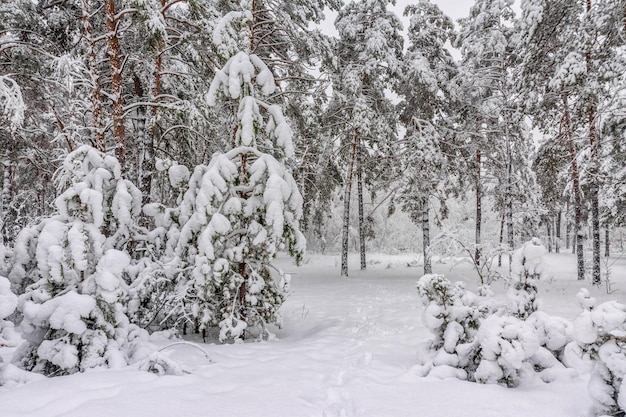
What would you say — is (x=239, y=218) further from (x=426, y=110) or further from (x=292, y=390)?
(x=426, y=110)

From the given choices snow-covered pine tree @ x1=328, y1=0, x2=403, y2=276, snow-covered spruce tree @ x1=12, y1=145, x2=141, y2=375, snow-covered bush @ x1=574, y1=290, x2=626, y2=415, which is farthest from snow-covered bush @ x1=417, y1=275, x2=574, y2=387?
snow-covered pine tree @ x1=328, y1=0, x2=403, y2=276

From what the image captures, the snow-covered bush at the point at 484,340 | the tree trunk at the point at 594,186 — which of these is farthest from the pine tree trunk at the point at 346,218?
the snow-covered bush at the point at 484,340

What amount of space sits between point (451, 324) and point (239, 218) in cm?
336

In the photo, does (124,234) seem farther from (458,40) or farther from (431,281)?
(458,40)

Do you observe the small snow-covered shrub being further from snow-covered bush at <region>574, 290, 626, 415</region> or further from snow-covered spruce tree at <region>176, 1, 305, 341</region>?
snow-covered spruce tree at <region>176, 1, 305, 341</region>

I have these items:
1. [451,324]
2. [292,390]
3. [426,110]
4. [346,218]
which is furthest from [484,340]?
[426,110]

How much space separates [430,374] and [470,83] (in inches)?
534

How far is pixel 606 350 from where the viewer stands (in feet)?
9.29

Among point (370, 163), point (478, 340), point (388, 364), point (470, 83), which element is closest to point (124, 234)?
point (388, 364)

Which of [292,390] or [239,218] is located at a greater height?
[239,218]

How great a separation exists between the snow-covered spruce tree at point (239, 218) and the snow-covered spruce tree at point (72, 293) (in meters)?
1.28

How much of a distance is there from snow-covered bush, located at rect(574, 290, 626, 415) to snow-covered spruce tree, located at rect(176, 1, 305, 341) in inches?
147

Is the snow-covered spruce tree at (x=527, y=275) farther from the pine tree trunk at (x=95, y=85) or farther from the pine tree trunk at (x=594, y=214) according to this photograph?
the pine tree trunk at (x=594, y=214)

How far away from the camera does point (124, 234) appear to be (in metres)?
5.31
